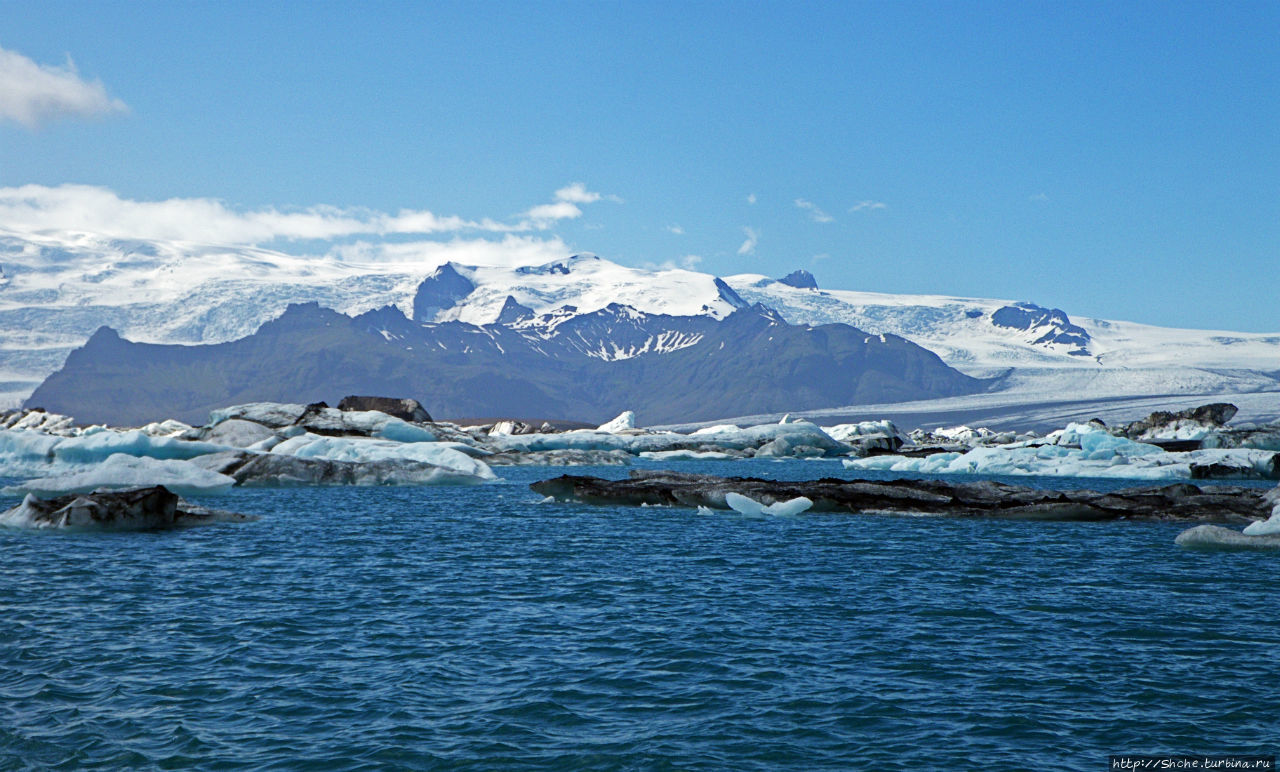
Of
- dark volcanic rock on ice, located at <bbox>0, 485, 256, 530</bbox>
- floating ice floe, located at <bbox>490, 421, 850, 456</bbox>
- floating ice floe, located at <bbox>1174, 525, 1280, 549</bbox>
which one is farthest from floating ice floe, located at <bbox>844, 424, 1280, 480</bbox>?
dark volcanic rock on ice, located at <bbox>0, 485, 256, 530</bbox>

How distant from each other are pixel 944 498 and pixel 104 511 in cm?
2662

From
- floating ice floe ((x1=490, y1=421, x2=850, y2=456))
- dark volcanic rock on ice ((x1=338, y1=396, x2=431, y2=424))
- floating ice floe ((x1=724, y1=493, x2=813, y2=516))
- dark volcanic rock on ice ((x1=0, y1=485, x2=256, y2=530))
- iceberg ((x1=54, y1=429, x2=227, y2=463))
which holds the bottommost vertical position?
floating ice floe ((x1=490, y1=421, x2=850, y2=456))

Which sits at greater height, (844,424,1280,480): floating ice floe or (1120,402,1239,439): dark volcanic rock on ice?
(1120,402,1239,439): dark volcanic rock on ice

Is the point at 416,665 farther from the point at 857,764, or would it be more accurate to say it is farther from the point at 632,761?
the point at 857,764

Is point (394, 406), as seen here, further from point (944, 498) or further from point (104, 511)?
point (104, 511)

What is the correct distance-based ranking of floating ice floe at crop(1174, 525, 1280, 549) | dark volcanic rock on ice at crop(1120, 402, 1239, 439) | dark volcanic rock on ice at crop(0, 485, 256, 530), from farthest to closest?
dark volcanic rock on ice at crop(1120, 402, 1239, 439)
dark volcanic rock on ice at crop(0, 485, 256, 530)
floating ice floe at crop(1174, 525, 1280, 549)

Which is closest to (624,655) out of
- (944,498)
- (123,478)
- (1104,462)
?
(944,498)

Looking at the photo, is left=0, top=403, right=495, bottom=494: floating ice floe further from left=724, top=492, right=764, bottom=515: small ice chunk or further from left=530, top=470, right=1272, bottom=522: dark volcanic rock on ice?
left=724, top=492, right=764, bottom=515: small ice chunk

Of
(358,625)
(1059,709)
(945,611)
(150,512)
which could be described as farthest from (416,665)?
(150,512)

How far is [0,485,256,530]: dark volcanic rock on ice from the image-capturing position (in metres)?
29.4

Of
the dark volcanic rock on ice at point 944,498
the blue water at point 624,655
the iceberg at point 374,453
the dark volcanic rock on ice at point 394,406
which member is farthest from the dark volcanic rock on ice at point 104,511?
the dark volcanic rock on ice at point 394,406

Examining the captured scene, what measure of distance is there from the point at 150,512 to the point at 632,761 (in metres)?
23.0

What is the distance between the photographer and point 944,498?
127ft

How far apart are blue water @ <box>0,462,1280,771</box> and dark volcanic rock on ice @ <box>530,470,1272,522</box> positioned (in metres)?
7.43
